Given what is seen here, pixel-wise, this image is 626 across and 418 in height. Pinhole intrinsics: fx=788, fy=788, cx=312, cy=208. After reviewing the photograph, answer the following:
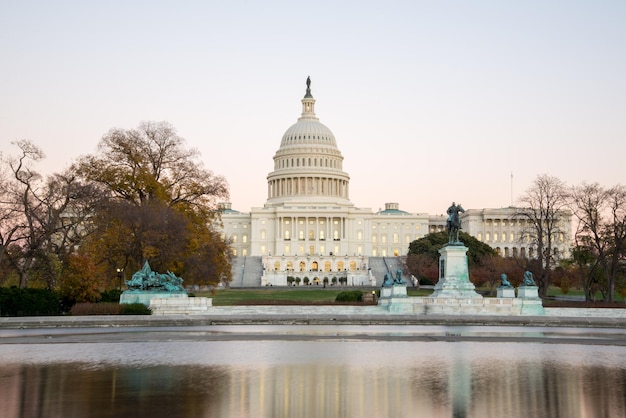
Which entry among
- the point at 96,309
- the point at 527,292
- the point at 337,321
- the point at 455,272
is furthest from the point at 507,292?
the point at 96,309

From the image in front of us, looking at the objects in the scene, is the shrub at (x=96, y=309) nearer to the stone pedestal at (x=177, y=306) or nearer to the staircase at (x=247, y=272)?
the stone pedestal at (x=177, y=306)

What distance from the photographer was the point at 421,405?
12477mm

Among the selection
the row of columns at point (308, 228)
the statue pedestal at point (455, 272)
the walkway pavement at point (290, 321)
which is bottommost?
the walkway pavement at point (290, 321)

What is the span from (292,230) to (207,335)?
125m

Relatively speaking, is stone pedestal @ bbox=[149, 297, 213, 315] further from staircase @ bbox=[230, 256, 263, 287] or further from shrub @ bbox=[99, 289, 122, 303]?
staircase @ bbox=[230, 256, 263, 287]

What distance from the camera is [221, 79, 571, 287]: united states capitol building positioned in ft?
492

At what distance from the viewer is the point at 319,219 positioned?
151 metres

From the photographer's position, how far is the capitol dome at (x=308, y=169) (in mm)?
157000

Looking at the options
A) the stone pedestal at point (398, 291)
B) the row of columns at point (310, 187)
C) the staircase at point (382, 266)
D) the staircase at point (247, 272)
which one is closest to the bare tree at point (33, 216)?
the stone pedestal at point (398, 291)

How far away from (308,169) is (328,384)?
142m

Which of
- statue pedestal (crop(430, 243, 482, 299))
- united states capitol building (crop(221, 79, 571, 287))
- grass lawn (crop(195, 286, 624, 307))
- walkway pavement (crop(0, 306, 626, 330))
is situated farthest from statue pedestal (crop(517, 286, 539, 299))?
united states capitol building (crop(221, 79, 571, 287))

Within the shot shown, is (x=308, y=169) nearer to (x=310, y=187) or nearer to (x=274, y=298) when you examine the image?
(x=310, y=187)

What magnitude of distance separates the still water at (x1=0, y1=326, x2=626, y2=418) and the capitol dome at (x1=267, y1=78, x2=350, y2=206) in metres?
131

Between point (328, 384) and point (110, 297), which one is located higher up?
point (110, 297)
